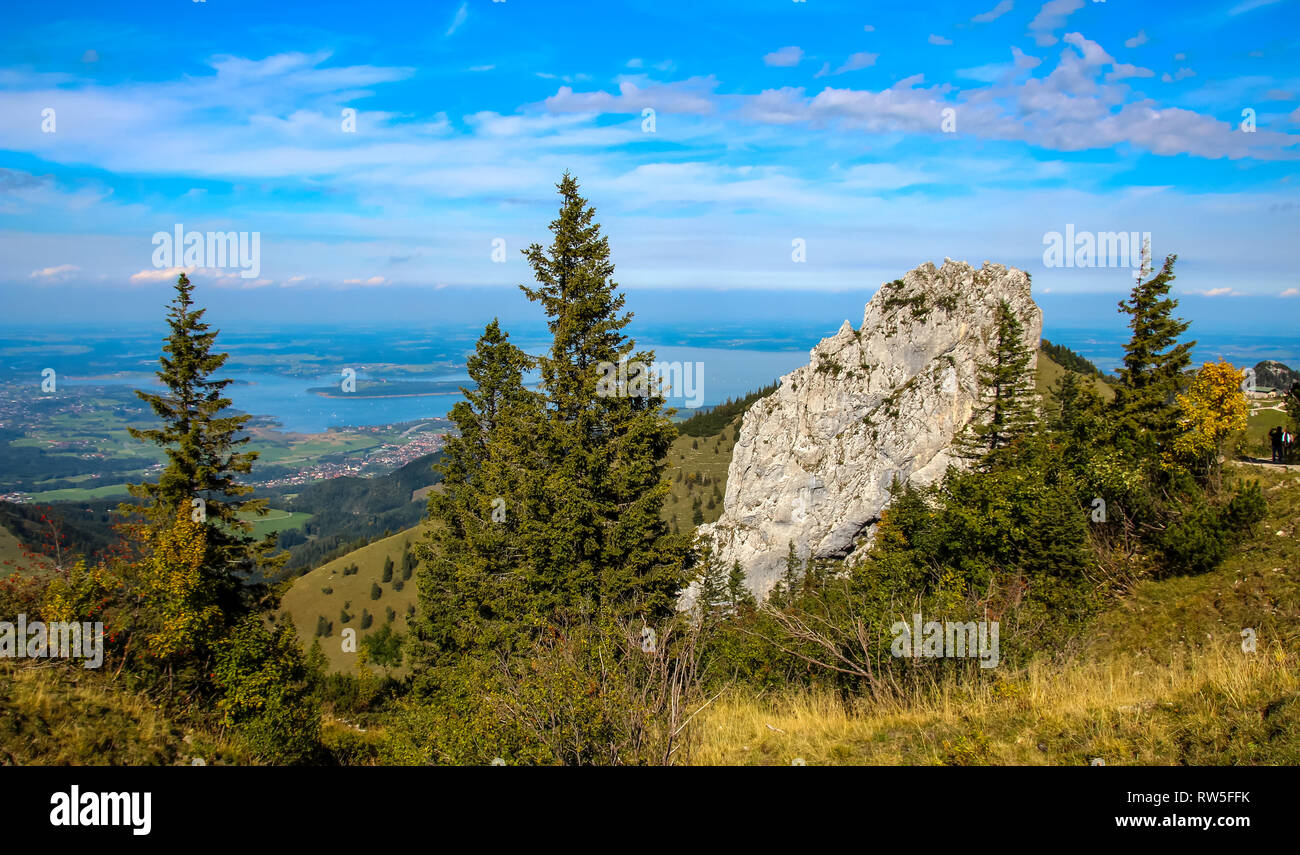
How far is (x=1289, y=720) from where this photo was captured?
582 centimetres

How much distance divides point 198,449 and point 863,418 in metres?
63.1

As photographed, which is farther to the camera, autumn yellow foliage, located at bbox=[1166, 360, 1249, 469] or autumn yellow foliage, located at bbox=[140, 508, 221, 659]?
autumn yellow foliage, located at bbox=[1166, 360, 1249, 469]

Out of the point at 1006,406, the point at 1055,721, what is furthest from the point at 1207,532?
the point at 1006,406

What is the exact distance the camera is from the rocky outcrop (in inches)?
2415

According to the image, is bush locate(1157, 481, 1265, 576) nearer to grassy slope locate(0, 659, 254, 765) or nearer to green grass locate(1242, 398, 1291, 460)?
green grass locate(1242, 398, 1291, 460)

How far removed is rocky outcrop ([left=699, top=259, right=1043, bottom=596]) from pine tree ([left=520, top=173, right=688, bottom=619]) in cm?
4943

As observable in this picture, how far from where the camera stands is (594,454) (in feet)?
54.5

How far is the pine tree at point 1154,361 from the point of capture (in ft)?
89.7

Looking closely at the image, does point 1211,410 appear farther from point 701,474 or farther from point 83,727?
point 701,474

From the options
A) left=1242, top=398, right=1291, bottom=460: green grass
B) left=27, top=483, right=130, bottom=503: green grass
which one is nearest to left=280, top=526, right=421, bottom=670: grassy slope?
left=27, top=483, right=130, bottom=503: green grass

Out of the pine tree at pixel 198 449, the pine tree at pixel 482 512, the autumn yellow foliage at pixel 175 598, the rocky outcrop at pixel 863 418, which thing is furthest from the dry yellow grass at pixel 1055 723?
the rocky outcrop at pixel 863 418

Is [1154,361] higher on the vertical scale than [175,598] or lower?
higher

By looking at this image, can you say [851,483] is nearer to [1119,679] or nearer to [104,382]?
[1119,679]
